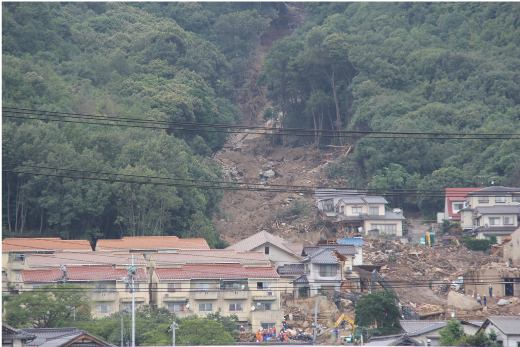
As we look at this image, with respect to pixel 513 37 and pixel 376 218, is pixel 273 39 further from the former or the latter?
pixel 376 218

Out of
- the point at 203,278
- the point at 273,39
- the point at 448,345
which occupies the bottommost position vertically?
the point at 448,345

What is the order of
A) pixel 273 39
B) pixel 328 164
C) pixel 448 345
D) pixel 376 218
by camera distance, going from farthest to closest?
1. pixel 273 39
2. pixel 328 164
3. pixel 376 218
4. pixel 448 345

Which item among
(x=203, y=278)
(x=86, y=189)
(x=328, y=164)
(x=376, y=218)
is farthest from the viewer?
(x=328, y=164)

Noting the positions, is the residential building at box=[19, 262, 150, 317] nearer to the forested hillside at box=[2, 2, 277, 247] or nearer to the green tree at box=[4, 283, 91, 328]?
the green tree at box=[4, 283, 91, 328]

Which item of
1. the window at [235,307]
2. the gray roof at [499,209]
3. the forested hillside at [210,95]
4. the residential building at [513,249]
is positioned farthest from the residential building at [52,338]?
the gray roof at [499,209]

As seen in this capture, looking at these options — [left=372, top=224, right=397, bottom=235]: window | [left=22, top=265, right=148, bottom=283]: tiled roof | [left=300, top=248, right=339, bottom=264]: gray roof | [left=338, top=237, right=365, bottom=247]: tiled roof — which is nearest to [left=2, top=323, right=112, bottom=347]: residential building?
[left=22, top=265, right=148, bottom=283]: tiled roof

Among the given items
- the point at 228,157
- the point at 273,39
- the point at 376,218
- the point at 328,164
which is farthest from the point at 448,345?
the point at 273,39

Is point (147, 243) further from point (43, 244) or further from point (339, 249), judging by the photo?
point (339, 249)

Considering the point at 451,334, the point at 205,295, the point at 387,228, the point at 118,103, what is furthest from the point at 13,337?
the point at 118,103
